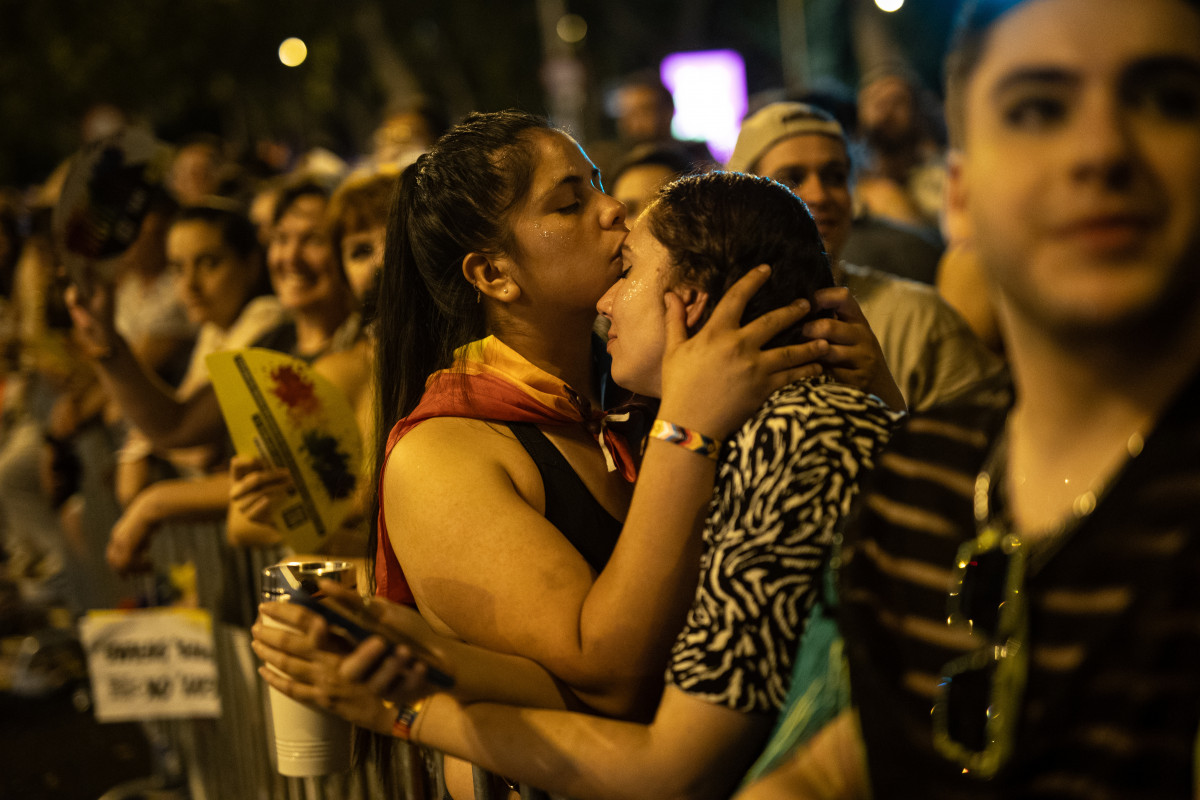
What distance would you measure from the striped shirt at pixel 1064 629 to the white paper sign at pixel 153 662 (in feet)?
10.7

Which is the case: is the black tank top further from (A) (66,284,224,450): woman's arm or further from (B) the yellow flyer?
(A) (66,284,224,450): woman's arm

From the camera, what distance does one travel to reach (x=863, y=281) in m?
3.96

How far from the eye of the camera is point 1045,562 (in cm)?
126

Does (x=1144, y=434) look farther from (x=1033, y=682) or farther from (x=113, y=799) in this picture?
(x=113, y=799)

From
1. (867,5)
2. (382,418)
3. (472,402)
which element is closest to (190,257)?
(382,418)

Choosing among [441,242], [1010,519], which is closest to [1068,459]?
[1010,519]

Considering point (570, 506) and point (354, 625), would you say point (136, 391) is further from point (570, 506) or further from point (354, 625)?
point (354, 625)

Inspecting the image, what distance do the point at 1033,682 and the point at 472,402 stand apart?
1430mm

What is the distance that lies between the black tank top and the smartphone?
54cm

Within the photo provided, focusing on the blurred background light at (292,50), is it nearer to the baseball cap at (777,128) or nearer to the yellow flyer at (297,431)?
the baseball cap at (777,128)

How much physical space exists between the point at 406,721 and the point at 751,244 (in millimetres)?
1029

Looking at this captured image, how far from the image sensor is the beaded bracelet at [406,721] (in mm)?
1976

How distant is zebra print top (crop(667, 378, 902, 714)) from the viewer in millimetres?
1640

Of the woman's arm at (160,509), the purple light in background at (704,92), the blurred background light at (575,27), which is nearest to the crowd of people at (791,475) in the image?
the woman's arm at (160,509)
